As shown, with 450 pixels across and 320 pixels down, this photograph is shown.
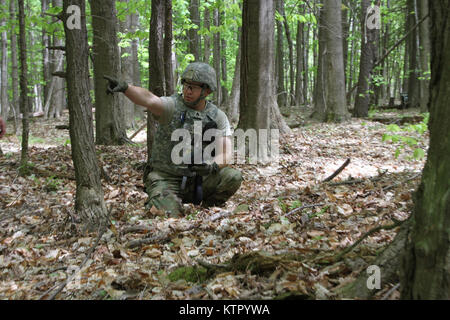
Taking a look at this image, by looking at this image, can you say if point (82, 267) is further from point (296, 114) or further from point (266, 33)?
point (296, 114)

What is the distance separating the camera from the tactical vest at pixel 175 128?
173 inches

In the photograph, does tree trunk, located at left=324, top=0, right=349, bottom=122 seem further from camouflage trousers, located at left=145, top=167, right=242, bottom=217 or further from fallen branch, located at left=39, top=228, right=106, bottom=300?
fallen branch, located at left=39, top=228, right=106, bottom=300

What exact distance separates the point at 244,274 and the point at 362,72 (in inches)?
492

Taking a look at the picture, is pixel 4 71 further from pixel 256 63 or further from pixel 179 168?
pixel 179 168

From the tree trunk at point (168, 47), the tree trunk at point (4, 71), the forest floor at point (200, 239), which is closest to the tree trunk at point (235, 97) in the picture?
the tree trunk at point (168, 47)

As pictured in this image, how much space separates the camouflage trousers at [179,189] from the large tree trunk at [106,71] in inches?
142

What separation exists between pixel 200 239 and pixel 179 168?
1.51m

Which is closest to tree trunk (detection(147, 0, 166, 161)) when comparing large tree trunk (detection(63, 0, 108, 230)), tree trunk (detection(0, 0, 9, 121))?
large tree trunk (detection(63, 0, 108, 230))

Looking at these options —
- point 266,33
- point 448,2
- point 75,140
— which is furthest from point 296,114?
point 448,2

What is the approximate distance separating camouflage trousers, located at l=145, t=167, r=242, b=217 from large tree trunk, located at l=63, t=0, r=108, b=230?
829 millimetres

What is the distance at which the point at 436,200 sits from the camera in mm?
1529

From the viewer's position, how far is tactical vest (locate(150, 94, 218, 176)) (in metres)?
4.38

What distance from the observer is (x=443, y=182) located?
4.97 feet

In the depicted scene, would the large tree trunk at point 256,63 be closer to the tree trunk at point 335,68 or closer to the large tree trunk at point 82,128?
the large tree trunk at point 82,128
